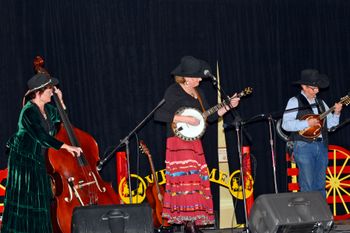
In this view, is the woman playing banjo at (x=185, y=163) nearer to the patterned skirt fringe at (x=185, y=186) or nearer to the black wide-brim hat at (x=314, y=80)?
the patterned skirt fringe at (x=185, y=186)

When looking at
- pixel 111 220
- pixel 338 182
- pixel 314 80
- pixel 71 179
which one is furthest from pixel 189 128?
pixel 338 182

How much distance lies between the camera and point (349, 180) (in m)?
9.31

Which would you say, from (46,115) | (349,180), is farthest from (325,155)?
(46,115)

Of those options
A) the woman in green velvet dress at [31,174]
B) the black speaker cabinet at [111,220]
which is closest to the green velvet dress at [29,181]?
the woman in green velvet dress at [31,174]

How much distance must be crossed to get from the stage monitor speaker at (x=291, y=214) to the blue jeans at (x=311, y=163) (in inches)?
88.2

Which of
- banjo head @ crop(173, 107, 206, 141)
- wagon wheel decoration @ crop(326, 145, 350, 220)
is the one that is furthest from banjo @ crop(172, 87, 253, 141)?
wagon wheel decoration @ crop(326, 145, 350, 220)

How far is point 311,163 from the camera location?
7.62 metres

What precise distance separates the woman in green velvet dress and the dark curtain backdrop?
5.29ft

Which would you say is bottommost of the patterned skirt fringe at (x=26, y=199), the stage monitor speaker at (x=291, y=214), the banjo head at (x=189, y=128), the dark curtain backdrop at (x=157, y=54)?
the stage monitor speaker at (x=291, y=214)

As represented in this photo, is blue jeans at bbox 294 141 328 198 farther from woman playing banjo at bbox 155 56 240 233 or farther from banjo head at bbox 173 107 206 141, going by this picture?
banjo head at bbox 173 107 206 141

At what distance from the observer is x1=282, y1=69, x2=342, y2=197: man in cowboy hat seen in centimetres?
752

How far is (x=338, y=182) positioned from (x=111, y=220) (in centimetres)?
498

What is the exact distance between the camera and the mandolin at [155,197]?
782cm

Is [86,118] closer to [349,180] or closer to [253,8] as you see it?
[253,8]
